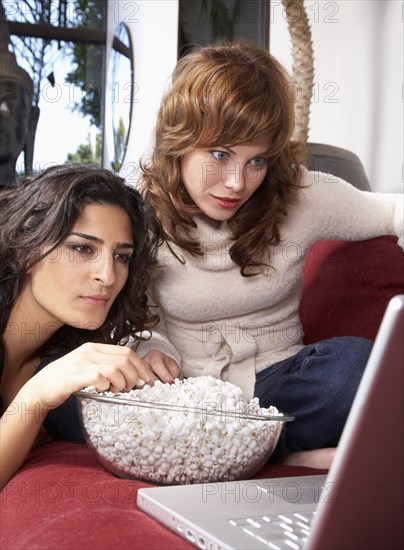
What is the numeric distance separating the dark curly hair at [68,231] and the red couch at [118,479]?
0.78 feet

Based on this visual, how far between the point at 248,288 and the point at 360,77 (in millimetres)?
1118

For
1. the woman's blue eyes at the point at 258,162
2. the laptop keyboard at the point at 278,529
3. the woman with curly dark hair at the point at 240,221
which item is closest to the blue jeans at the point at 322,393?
the woman with curly dark hair at the point at 240,221

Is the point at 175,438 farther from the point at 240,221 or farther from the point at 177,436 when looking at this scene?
the point at 240,221

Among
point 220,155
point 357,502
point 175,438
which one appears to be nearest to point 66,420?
point 175,438

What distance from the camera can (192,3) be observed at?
2.73m

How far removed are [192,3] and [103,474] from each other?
6.96 ft

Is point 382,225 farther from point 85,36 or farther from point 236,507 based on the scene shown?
point 85,36

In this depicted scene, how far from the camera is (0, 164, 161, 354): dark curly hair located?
1261 millimetres

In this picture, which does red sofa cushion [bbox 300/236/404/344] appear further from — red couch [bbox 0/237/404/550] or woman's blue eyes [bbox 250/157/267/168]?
woman's blue eyes [bbox 250/157/267/168]

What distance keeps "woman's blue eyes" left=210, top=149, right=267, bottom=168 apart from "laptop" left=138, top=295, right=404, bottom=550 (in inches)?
28.8

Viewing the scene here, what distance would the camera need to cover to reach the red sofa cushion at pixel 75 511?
739 millimetres

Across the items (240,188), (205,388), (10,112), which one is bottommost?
(205,388)

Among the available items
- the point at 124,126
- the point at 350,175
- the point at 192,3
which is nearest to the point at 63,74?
the point at 124,126

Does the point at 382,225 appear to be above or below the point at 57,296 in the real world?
above
